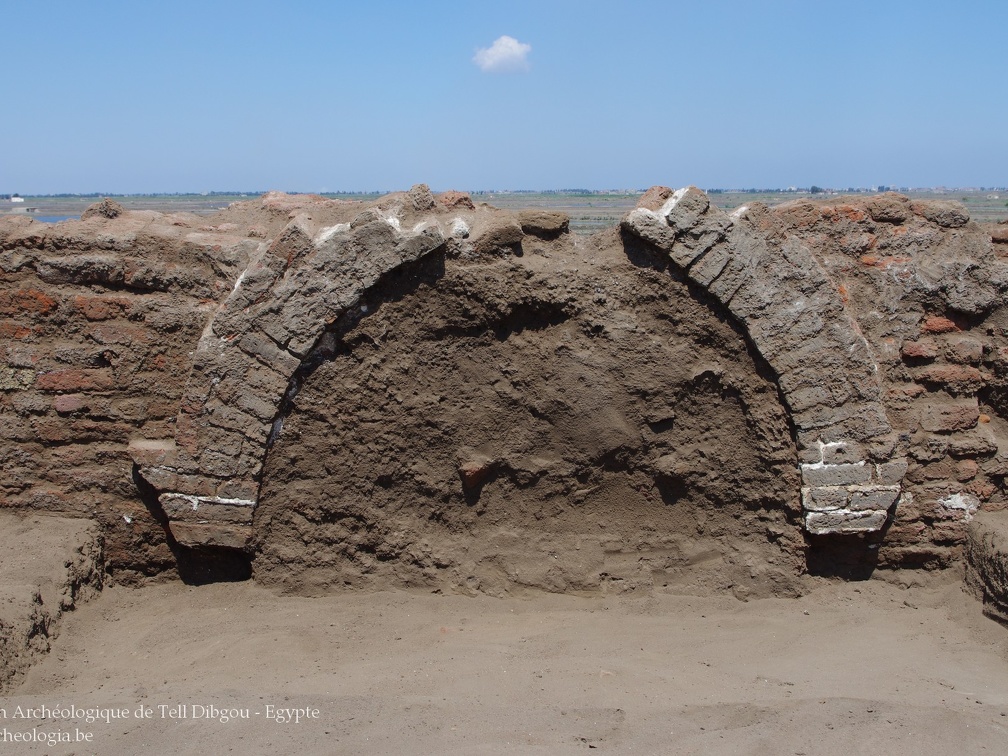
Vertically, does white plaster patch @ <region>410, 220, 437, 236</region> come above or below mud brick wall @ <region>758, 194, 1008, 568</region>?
above

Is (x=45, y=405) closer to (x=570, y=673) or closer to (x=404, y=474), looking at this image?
(x=404, y=474)

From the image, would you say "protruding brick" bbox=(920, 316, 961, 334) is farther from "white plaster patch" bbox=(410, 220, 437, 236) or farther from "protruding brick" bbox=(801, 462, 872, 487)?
"white plaster patch" bbox=(410, 220, 437, 236)

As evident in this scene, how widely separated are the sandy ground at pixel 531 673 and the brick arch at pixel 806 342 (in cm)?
56

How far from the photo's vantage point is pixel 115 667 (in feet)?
12.0

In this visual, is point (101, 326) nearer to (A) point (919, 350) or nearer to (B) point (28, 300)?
(B) point (28, 300)

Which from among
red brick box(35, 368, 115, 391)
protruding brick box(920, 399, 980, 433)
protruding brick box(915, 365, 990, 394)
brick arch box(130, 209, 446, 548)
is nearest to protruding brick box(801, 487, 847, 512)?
protruding brick box(920, 399, 980, 433)

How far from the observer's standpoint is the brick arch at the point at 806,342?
13.1 ft

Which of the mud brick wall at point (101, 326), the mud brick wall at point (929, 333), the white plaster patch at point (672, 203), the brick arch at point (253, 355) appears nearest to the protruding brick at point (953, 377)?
the mud brick wall at point (929, 333)

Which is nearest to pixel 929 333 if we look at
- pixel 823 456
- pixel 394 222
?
pixel 823 456

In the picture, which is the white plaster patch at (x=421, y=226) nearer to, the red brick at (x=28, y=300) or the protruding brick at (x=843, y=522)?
the red brick at (x=28, y=300)

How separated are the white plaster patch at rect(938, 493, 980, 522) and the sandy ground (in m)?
0.36

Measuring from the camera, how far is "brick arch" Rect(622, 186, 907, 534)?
400 cm

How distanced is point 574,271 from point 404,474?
1265 millimetres

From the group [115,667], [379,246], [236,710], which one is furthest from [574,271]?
[115,667]
